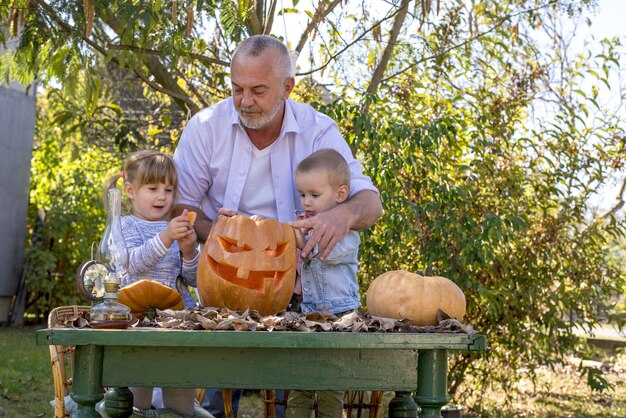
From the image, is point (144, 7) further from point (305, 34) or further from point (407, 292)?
point (407, 292)

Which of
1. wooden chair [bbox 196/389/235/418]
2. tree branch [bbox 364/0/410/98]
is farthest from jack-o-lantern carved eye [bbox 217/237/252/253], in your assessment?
tree branch [bbox 364/0/410/98]

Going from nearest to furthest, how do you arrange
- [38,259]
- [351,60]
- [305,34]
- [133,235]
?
1. [133,235]
2. [305,34]
3. [351,60]
4. [38,259]

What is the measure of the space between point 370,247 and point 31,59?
245 cm

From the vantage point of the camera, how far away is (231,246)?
118 inches

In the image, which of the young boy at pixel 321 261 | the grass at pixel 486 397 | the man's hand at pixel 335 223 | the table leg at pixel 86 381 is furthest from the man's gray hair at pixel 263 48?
the grass at pixel 486 397

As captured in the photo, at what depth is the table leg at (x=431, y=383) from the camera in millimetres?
2385

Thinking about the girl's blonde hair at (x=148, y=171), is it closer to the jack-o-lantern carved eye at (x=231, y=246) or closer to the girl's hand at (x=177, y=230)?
the girl's hand at (x=177, y=230)

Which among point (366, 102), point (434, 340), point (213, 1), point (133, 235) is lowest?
point (434, 340)

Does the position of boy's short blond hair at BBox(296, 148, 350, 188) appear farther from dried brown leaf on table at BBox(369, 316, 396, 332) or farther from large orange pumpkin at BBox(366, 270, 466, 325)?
dried brown leaf on table at BBox(369, 316, 396, 332)

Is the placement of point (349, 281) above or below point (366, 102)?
below

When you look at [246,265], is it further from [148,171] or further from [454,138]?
[454,138]

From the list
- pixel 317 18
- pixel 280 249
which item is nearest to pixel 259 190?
pixel 280 249

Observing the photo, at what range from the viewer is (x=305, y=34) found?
19.7 feet

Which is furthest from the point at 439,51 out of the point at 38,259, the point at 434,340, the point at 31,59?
the point at 38,259
